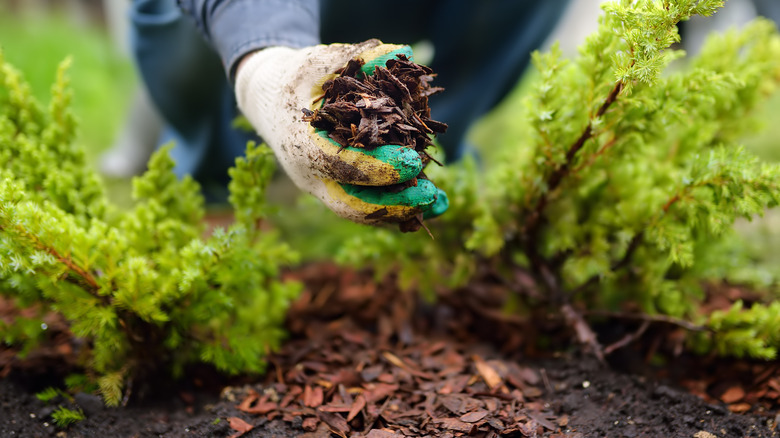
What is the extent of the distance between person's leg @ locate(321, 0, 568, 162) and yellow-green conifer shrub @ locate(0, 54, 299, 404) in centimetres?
137

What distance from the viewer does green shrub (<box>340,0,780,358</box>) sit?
60.3 inches

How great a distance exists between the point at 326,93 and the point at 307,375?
1.00 metres

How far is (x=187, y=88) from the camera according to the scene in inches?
116

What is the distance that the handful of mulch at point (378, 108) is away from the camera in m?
1.26

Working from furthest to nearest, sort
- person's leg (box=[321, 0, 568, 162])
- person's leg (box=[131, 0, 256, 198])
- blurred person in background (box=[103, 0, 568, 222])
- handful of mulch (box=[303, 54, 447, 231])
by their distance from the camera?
person's leg (box=[321, 0, 568, 162]) → person's leg (box=[131, 0, 256, 198]) → blurred person in background (box=[103, 0, 568, 222]) → handful of mulch (box=[303, 54, 447, 231])

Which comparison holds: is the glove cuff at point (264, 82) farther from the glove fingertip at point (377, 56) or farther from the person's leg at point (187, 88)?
the person's leg at point (187, 88)

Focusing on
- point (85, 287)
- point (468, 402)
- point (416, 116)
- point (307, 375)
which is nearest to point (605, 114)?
point (416, 116)

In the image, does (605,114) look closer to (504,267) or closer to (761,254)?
(504,267)

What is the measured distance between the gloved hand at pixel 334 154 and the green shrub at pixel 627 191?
57 centimetres

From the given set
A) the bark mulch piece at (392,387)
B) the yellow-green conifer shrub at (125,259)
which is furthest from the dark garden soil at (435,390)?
the yellow-green conifer shrub at (125,259)

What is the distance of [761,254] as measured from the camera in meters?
2.81

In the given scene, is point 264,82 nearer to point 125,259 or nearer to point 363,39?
point 125,259

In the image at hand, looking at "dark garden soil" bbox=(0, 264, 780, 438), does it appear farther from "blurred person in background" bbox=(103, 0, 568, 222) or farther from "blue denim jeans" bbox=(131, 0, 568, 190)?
"blue denim jeans" bbox=(131, 0, 568, 190)

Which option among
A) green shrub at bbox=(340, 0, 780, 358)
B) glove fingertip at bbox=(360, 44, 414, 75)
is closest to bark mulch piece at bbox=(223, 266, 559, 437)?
green shrub at bbox=(340, 0, 780, 358)
